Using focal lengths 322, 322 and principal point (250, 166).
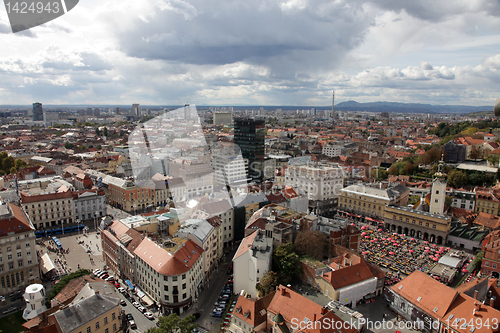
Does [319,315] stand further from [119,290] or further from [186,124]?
[186,124]

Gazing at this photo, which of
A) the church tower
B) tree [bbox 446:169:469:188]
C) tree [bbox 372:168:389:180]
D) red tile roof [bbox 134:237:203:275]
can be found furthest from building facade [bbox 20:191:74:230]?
tree [bbox 446:169:469:188]

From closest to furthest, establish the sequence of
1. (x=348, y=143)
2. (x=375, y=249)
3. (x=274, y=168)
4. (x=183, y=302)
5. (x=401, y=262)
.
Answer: (x=183, y=302) < (x=401, y=262) < (x=375, y=249) < (x=274, y=168) < (x=348, y=143)

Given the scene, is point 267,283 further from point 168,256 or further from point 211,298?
point 168,256

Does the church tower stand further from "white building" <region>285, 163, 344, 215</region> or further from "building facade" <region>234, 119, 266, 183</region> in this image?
"building facade" <region>234, 119, 266, 183</region>

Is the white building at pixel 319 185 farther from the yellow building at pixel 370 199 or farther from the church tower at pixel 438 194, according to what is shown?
the church tower at pixel 438 194

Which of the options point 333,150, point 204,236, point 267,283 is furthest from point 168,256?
point 333,150

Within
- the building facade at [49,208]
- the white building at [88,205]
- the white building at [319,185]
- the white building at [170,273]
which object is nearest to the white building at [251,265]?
the white building at [170,273]

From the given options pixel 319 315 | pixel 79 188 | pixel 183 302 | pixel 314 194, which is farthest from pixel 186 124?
pixel 319 315
